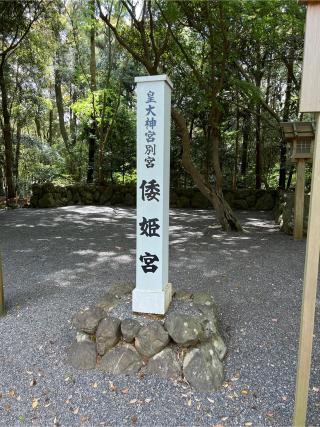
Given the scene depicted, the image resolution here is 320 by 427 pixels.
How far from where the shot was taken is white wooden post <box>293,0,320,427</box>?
5.18 ft

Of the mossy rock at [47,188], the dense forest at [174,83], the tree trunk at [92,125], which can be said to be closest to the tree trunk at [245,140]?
the dense forest at [174,83]

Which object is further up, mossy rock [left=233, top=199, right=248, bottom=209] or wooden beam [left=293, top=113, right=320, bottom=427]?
wooden beam [left=293, top=113, right=320, bottom=427]

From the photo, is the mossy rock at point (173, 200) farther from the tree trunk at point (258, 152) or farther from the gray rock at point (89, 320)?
the gray rock at point (89, 320)

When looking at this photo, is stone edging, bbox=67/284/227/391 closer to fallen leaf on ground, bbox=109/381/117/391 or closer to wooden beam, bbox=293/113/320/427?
fallen leaf on ground, bbox=109/381/117/391

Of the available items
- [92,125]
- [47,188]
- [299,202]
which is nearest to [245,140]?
[92,125]

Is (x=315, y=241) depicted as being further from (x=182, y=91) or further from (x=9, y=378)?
(x=182, y=91)

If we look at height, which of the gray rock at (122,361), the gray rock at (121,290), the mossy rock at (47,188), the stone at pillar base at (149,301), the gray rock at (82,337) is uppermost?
the mossy rock at (47,188)

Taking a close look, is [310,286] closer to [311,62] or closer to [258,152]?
[311,62]

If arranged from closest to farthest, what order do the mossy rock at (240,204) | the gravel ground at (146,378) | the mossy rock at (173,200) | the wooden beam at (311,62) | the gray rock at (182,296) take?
the wooden beam at (311,62), the gravel ground at (146,378), the gray rock at (182,296), the mossy rock at (240,204), the mossy rock at (173,200)

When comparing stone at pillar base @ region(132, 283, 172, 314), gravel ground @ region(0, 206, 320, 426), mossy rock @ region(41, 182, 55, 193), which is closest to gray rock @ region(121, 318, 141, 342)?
stone at pillar base @ region(132, 283, 172, 314)

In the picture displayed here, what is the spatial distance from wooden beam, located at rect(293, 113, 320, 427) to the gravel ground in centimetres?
39

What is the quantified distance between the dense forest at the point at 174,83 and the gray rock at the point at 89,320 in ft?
15.4

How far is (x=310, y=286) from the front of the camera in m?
1.69

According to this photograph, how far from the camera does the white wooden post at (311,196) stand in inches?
62.2
